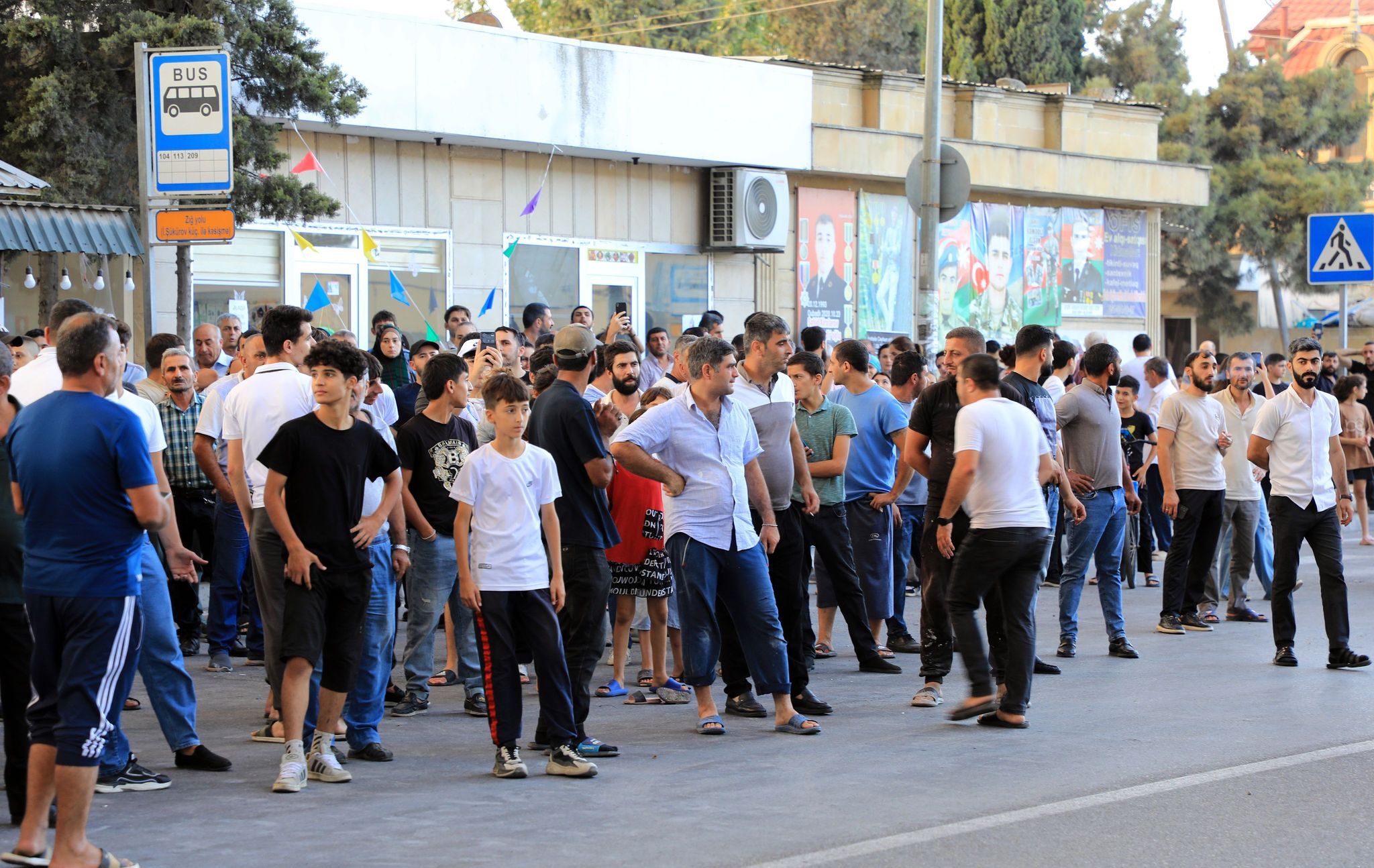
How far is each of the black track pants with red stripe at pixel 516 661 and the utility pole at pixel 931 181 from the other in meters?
12.2

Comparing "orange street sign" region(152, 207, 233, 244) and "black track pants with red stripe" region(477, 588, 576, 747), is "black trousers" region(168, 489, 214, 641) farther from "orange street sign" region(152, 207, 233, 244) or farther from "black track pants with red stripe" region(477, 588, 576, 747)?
"black track pants with red stripe" region(477, 588, 576, 747)

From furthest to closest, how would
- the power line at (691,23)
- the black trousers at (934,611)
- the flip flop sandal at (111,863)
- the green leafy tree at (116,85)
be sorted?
the power line at (691,23)
the green leafy tree at (116,85)
the black trousers at (934,611)
the flip flop sandal at (111,863)

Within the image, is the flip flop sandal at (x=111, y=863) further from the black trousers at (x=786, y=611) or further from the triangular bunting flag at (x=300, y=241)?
the triangular bunting flag at (x=300, y=241)

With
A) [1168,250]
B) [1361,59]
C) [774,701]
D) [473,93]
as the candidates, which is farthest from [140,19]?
[1361,59]

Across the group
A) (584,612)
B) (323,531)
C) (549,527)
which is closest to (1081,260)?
(584,612)

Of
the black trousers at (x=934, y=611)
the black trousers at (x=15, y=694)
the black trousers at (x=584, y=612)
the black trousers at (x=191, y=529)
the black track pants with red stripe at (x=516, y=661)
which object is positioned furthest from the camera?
the black trousers at (x=191, y=529)

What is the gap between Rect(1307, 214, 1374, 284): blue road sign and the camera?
65.5 feet

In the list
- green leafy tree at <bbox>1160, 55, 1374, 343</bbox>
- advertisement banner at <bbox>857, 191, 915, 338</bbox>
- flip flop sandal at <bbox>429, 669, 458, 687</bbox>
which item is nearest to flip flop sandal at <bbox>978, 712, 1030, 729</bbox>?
flip flop sandal at <bbox>429, 669, 458, 687</bbox>

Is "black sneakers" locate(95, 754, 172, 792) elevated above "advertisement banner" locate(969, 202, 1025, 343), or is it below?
below

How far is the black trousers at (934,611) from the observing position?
936 centimetres

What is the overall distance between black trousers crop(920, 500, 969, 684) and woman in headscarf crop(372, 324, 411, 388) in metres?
4.94

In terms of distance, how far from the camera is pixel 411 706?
8930mm

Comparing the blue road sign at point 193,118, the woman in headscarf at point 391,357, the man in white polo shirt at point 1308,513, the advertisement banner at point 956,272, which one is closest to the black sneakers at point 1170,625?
the man in white polo shirt at point 1308,513

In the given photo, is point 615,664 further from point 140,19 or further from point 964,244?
point 964,244
